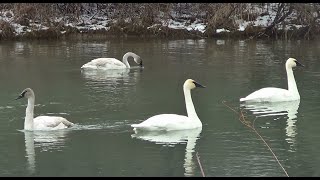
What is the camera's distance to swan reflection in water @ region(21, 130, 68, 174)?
1045 cm

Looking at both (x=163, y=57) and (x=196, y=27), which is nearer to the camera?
(x=163, y=57)

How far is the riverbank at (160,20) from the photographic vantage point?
33.3 meters

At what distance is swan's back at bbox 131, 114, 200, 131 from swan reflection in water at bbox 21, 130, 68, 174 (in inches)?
53.0

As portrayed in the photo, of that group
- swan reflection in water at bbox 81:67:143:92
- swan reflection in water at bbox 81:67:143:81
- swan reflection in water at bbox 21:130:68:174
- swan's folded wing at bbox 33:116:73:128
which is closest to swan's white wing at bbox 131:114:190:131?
swan reflection in water at bbox 21:130:68:174

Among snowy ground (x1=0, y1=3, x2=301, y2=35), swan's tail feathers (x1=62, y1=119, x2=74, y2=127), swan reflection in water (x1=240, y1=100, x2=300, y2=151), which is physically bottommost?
swan reflection in water (x1=240, y1=100, x2=300, y2=151)

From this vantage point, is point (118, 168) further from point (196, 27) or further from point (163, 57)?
point (196, 27)

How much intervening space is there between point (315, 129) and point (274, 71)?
834 centimetres

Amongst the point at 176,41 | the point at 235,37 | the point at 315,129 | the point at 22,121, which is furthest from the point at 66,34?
the point at 315,129

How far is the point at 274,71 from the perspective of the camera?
20.2 m

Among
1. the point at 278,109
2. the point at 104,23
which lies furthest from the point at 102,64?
the point at 104,23

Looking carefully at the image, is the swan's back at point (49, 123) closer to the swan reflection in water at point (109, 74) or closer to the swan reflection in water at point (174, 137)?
the swan reflection in water at point (174, 137)

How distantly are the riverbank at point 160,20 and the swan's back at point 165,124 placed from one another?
21.4 m

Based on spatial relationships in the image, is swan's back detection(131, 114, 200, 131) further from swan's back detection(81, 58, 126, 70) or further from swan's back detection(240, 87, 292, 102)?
swan's back detection(81, 58, 126, 70)

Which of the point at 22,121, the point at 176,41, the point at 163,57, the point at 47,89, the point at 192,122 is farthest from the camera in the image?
the point at 176,41
